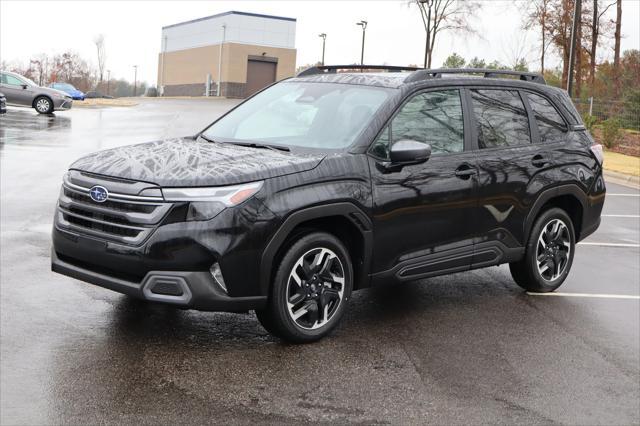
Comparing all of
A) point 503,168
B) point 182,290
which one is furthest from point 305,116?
point 182,290

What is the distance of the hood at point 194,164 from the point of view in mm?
5004

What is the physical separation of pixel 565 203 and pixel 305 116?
114 inches

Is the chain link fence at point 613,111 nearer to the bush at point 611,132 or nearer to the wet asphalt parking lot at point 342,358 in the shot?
the bush at point 611,132

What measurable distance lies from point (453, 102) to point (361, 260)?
166 cm

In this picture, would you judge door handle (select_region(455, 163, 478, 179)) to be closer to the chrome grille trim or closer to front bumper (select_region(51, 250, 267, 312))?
front bumper (select_region(51, 250, 267, 312))

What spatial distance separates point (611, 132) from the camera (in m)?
26.6

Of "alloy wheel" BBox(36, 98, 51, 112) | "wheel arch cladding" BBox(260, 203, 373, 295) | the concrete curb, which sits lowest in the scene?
"wheel arch cladding" BBox(260, 203, 373, 295)

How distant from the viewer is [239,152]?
18.4 ft

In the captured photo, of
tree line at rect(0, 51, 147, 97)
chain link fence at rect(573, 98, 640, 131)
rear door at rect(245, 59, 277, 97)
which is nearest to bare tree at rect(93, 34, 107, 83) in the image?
tree line at rect(0, 51, 147, 97)

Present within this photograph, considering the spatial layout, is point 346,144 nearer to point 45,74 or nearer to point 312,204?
point 312,204

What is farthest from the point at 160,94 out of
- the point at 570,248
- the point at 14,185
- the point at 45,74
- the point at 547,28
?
the point at 570,248

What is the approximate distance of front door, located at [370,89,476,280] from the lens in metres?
5.86

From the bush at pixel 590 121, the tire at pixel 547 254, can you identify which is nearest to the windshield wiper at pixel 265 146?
the tire at pixel 547 254

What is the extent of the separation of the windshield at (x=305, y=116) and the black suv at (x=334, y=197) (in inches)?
0.6
